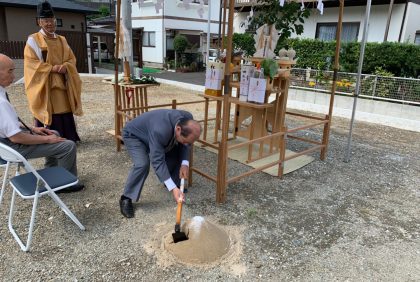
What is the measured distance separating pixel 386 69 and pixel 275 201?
711 cm

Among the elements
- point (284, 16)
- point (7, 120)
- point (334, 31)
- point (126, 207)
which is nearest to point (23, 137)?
point (7, 120)

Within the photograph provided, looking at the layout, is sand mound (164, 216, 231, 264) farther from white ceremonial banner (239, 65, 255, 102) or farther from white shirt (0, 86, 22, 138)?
white ceremonial banner (239, 65, 255, 102)

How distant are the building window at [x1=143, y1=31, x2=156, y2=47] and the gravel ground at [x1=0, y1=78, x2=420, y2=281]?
15520 millimetres

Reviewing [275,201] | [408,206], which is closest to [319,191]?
[275,201]

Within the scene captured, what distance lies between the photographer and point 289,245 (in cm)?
262

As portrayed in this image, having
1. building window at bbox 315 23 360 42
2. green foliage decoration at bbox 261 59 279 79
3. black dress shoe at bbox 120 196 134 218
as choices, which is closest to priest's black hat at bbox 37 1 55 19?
black dress shoe at bbox 120 196 134 218

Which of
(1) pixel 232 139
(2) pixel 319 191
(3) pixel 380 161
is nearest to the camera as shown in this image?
(2) pixel 319 191

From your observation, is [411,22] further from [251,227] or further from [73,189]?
[73,189]

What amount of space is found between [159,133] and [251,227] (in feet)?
3.83

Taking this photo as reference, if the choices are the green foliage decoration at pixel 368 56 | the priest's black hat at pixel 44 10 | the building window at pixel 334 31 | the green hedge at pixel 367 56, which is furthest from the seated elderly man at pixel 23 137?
the building window at pixel 334 31

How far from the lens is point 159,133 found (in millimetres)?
2566

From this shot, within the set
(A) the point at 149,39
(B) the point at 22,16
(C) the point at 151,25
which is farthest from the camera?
(A) the point at 149,39

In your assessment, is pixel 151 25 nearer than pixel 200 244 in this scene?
No

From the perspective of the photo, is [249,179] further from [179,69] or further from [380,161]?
[179,69]
